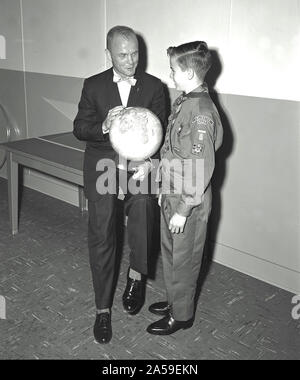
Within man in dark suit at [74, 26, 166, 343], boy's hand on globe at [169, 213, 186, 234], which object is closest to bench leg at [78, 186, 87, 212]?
man in dark suit at [74, 26, 166, 343]

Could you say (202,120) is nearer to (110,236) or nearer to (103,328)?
(110,236)

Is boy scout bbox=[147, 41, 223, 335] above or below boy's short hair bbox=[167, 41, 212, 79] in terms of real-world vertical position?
below

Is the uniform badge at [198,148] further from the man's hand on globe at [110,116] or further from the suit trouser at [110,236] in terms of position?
the suit trouser at [110,236]

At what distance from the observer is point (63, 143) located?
3416 millimetres

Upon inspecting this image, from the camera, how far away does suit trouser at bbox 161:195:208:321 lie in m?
1.97

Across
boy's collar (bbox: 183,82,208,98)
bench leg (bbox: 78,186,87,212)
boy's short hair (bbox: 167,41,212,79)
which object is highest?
boy's short hair (bbox: 167,41,212,79)

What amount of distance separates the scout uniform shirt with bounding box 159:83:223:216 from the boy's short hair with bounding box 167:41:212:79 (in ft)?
0.31

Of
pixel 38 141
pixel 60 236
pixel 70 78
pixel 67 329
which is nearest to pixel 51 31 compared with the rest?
pixel 70 78

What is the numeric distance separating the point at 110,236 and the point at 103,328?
470 millimetres

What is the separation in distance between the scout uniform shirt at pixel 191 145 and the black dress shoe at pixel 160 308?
2.52 feet

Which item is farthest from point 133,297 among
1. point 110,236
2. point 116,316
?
point 110,236

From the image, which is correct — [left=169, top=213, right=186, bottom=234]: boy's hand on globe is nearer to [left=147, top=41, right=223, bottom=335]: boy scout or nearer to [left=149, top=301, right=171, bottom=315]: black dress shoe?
[left=147, top=41, right=223, bottom=335]: boy scout
